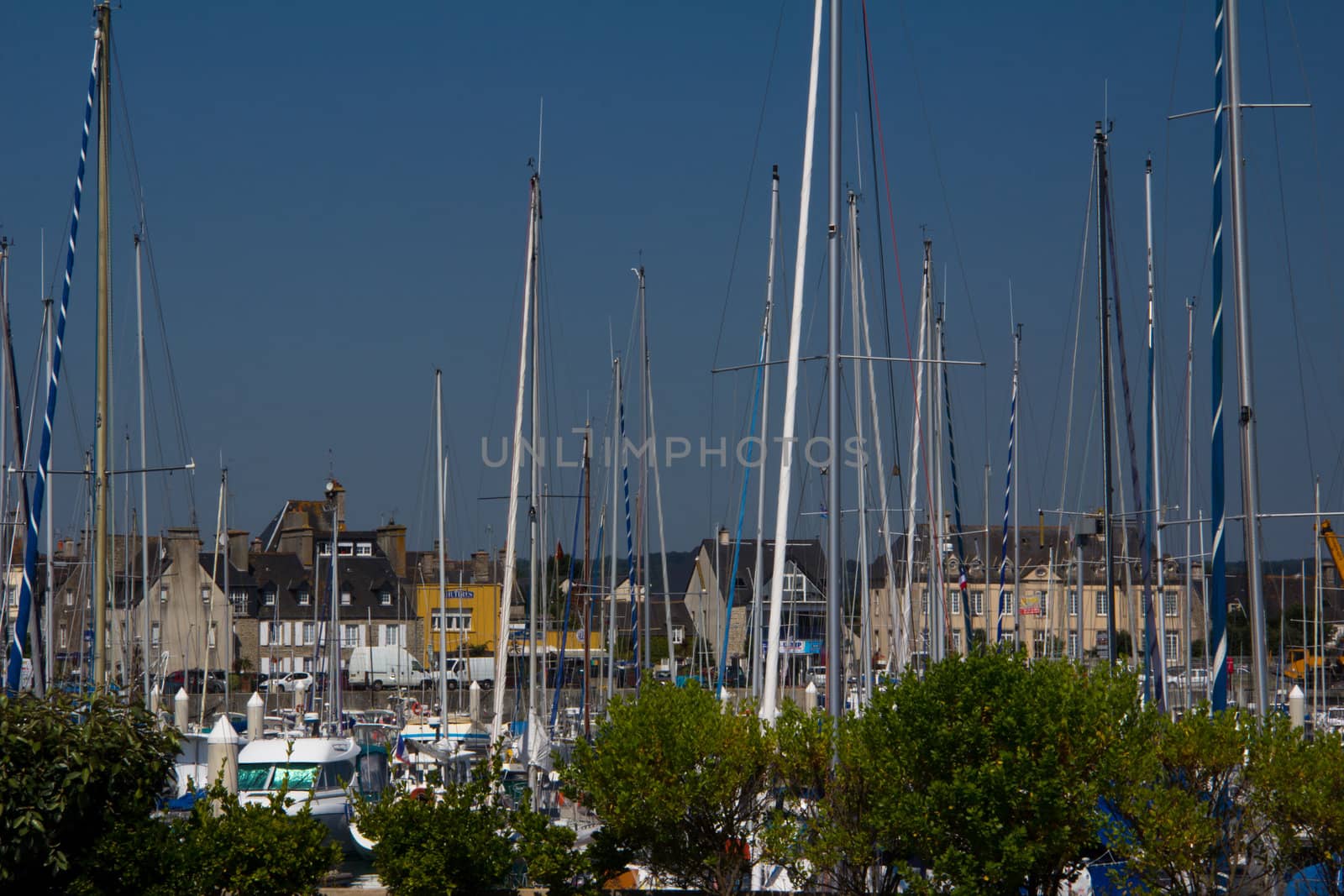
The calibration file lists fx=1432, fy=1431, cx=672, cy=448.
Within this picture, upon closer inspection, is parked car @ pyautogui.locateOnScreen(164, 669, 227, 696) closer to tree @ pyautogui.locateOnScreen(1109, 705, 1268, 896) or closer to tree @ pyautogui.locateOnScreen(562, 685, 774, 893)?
tree @ pyautogui.locateOnScreen(562, 685, 774, 893)

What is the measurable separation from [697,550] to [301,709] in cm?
5616

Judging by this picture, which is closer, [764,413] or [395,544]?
[764,413]

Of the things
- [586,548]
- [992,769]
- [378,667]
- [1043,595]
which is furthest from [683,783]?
[1043,595]

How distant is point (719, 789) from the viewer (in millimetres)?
13453

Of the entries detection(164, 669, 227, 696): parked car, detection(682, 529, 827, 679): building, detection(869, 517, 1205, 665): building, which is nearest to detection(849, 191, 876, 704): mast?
detection(869, 517, 1205, 665): building

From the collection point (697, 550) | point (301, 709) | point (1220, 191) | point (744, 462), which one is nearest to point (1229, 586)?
point (697, 550)

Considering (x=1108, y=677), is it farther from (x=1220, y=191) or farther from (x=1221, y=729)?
(x=1220, y=191)

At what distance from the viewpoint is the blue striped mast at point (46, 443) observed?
818 inches

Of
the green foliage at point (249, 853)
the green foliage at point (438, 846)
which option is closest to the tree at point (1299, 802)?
the green foliage at point (438, 846)

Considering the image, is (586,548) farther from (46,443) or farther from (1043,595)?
(1043,595)

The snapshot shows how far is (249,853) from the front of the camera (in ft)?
47.7

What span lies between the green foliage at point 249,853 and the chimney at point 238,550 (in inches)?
2941

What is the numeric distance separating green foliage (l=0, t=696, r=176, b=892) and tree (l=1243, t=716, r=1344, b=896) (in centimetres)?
1074

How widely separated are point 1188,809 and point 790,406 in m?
6.04
